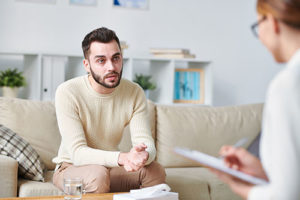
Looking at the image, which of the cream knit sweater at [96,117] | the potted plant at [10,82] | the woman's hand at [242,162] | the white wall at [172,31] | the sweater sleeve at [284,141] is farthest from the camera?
the white wall at [172,31]

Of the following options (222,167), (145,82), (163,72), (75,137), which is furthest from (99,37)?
(222,167)

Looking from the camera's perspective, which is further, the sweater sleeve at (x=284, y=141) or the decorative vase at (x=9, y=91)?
the decorative vase at (x=9, y=91)

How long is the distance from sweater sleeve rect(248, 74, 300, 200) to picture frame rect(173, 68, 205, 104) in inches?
111

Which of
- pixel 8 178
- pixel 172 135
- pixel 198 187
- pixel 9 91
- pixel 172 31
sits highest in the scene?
pixel 172 31


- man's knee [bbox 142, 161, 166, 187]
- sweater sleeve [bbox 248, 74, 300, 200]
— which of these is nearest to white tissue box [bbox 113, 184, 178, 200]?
man's knee [bbox 142, 161, 166, 187]

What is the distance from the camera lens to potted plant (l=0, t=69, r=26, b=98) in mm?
3215

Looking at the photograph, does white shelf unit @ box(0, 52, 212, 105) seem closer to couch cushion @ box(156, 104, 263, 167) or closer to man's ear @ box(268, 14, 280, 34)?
couch cushion @ box(156, 104, 263, 167)

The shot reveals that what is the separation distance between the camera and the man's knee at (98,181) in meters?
2.11

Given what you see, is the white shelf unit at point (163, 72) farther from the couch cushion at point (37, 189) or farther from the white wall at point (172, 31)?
the couch cushion at point (37, 189)

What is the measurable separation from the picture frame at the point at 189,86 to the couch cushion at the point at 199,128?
1.38 feet

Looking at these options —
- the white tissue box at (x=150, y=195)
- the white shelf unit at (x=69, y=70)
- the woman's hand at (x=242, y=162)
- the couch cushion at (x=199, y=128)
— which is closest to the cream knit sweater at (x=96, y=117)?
the white tissue box at (x=150, y=195)

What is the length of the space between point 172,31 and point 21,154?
185 centimetres

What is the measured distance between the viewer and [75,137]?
2275 mm

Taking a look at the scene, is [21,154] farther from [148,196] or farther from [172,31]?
[172,31]
